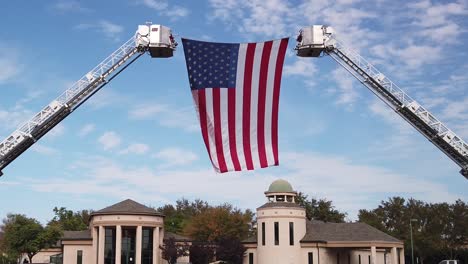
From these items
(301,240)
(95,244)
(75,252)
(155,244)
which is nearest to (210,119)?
(155,244)

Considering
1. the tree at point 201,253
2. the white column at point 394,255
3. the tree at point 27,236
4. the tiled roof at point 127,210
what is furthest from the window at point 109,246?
the white column at point 394,255

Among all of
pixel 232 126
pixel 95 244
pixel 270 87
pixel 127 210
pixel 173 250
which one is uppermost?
pixel 270 87

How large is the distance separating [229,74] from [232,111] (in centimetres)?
127

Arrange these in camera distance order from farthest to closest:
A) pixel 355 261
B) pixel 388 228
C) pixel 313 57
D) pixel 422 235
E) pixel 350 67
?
pixel 388 228
pixel 422 235
pixel 355 261
pixel 350 67
pixel 313 57

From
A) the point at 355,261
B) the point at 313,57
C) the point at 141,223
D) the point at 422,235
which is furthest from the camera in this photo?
the point at 422,235

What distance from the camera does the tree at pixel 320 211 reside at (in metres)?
104

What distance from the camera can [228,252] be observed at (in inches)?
2881

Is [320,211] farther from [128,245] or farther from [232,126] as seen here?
Answer: [232,126]

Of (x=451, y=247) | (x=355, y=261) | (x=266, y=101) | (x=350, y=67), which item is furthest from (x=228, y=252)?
(x=266, y=101)

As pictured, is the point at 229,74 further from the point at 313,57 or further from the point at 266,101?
the point at 313,57

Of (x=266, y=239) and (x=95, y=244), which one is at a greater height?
(x=266, y=239)

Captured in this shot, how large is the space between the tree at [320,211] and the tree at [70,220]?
37.7 m

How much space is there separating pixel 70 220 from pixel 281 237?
50110mm

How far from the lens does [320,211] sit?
105 metres
